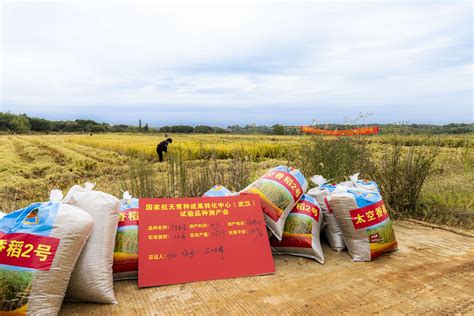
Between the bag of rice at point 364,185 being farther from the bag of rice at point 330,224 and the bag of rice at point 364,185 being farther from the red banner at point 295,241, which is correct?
the red banner at point 295,241

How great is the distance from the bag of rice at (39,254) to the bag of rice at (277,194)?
1.16m

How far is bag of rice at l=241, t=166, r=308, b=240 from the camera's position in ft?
8.27

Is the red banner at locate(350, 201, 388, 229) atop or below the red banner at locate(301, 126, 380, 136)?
below

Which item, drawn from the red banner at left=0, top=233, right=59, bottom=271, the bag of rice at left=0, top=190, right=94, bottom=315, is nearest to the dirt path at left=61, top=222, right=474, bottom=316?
the bag of rice at left=0, top=190, right=94, bottom=315

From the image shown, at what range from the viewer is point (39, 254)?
1.71 meters

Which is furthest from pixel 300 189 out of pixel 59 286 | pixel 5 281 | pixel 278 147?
pixel 278 147

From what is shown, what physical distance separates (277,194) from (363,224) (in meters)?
0.62

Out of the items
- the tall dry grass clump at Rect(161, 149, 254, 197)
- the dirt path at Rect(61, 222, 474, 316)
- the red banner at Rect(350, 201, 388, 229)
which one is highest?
the tall dry grass clump at Rect(161, 149, 254, 197)

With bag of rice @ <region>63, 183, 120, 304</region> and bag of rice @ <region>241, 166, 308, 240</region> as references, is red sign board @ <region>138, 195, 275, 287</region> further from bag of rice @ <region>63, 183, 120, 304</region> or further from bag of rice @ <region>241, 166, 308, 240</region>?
bag of rice @ <region>63, 183, 120, 304</region>

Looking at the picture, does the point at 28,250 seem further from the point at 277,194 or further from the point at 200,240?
the point at 277,194

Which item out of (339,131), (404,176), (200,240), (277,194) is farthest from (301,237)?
(339,131)

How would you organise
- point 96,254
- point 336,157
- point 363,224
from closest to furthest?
point 96,254, point 363,224, point 336,157

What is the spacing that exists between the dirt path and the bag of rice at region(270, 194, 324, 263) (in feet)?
0.22

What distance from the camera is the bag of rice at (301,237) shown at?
2525mm
